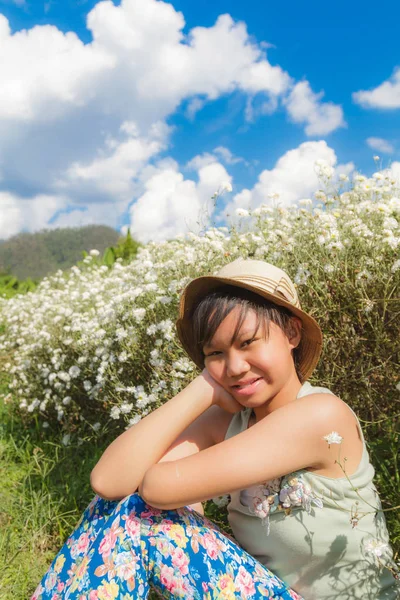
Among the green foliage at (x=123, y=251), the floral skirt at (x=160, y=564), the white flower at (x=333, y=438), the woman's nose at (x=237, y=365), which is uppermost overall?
the green foliage at (x=123, y=251)

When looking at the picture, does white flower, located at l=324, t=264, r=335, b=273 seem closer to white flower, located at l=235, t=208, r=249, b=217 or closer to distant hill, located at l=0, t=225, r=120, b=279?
white flower, located at l=235, t=208, r=249, b=217

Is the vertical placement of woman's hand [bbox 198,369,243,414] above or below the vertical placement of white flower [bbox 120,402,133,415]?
above

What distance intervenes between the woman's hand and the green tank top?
238 millimetres

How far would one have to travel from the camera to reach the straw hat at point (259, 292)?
5.41 feet

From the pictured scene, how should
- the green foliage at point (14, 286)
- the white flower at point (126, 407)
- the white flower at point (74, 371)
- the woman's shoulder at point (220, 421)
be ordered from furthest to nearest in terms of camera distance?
the green foliage at point (14, 286) < the white flower at point (74, 371) < the white flower at point (126, 407) < the woman's shoulder at point (220, 421)

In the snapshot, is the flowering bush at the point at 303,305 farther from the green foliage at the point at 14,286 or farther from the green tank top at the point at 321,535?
the green foliage at the point at 14,286

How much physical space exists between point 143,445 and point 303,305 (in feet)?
3.81

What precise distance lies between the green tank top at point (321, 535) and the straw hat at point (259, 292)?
168mm

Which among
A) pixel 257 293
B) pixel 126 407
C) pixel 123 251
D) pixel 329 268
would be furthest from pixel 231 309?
pixel 123 251

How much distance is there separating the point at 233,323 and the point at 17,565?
5.29ft

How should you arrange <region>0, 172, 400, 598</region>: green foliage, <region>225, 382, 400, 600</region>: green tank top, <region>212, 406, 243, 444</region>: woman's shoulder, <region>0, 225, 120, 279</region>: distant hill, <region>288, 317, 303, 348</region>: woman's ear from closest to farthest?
<region>225, 382, 400, 600</region>: green tank top < <region>288, 317, 303, 348</region>: woman's ear < <region>212, 406, 243, 444</region>: woman's shoulder < <region>0, 172, 400, 598</region>: green foliage < <region>0, 225, 120, 279</region>: distant hill

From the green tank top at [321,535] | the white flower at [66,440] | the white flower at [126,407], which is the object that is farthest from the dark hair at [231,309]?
the white flower at [66,440]

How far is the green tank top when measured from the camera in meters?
1.62

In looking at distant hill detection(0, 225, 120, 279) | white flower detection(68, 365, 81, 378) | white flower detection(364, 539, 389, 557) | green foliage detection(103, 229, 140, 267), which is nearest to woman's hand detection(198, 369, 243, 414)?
white flower detection(364, 539, 389, 557)
